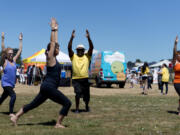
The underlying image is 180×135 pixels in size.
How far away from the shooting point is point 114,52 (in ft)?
80.8

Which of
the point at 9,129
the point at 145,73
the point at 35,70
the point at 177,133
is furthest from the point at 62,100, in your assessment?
the point at 35,70

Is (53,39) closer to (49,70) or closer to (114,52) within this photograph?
(49,70)

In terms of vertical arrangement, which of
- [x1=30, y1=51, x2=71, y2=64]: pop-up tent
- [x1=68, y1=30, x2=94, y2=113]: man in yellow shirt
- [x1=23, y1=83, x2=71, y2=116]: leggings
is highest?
[x1=30, y1=51, x2=71, y2=64]: pop-up tent

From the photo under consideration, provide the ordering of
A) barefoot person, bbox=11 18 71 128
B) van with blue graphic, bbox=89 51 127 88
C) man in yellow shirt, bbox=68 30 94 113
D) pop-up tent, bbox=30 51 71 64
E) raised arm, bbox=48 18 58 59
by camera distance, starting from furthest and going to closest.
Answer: pop-up tent, bbox=30 51 71 64, van with blue graphic, bbox=89 51 127 88, man in yellow shirt, bbox=68 30 94 113, barefoot person, bbox=11 18 71 128, raised arm, bbox=48 18 58 59

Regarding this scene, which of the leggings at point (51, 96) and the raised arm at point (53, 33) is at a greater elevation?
the raised arm at point (53, 33)

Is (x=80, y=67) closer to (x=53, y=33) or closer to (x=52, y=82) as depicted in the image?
(x=52, y=82)

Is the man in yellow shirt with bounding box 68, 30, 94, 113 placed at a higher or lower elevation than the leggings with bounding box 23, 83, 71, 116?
higher

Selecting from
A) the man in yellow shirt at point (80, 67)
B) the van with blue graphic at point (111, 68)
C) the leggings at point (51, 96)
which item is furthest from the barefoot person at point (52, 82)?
the van with blue graphic at point (111, 68)

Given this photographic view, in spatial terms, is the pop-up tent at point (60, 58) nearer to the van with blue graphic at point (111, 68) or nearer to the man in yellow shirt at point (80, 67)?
the van with blue graphic at point (111, 68)

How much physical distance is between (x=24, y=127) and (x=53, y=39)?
1.96 meters

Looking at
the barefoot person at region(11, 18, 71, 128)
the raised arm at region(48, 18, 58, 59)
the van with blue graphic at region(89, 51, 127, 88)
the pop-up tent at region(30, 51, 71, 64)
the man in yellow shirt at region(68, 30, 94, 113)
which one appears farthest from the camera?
the pop-up tent at region(30, 51, 71, 64)

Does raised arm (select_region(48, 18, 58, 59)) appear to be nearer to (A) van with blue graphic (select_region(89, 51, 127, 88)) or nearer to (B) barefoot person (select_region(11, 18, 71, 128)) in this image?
(B) barefoot person (select_region(11, 18, 71, 128))

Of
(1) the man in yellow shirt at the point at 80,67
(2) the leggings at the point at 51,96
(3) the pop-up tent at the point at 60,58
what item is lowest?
(2) the leggings at the point at 51,96

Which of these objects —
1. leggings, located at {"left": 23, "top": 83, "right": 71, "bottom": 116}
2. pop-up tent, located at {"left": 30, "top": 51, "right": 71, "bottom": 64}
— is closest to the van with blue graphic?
pop-up tent, located at {"left": 30, "top": 51, "right": 71, "bottom": 64}
